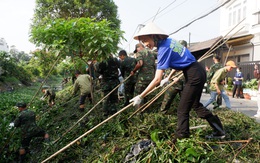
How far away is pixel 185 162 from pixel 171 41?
60.9 inches

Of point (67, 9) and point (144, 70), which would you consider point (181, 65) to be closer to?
point (144, 70)

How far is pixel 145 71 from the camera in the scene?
4.73m

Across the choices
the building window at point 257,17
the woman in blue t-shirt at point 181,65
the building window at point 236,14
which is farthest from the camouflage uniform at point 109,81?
the building window at point 236,14

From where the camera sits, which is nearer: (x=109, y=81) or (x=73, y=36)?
(x=73, y=36)

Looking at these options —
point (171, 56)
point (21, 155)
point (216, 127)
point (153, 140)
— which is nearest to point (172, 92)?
point (216, 127)

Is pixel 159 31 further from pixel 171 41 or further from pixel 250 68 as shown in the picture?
pixel 250 68

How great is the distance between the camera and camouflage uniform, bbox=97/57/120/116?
5152 mm

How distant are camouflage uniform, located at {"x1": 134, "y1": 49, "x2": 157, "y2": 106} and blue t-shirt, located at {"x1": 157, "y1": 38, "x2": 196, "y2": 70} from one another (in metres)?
1.94

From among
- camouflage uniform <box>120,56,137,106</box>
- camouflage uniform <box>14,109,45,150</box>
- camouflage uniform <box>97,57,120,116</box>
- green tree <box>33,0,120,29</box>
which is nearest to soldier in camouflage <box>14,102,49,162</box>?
camouflage uniform <box>14,109,45,150</box>

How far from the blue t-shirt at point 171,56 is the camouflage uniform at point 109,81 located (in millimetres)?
2643

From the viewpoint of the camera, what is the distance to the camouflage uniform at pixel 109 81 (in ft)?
16.9

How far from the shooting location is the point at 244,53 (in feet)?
44.8

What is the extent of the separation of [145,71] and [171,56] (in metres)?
2.08

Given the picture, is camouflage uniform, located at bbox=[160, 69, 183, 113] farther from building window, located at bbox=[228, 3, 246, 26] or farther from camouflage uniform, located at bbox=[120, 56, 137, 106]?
building window, located at bbox=[228, 3, 246, 26]
